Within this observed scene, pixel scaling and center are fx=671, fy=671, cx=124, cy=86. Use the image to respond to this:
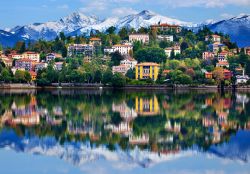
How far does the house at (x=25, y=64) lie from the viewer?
6988 centimetres

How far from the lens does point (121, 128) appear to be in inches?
765

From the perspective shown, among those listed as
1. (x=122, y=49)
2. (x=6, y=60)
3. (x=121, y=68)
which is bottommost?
Result: (x=121, y=68)

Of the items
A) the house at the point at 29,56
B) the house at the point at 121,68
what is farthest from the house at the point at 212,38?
the house at the point at 29,56

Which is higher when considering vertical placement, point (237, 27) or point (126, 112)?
point (237, 27)

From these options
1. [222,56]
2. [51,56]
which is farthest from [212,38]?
[51,56]

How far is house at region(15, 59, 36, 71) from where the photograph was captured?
69.9 meters

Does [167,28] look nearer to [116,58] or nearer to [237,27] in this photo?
[116,58]

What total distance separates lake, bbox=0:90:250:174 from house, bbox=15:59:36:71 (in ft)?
149

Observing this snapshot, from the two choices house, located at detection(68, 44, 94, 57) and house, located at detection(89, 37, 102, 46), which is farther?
house, located at detection(89, 37, 102, 46)

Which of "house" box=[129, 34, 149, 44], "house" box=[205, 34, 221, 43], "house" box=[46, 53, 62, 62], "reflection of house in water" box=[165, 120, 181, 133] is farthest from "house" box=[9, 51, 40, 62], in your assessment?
"reflection of house in water" box=[165, 120, 181, 133]

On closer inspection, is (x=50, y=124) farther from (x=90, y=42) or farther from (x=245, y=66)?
(x=90, y=42)

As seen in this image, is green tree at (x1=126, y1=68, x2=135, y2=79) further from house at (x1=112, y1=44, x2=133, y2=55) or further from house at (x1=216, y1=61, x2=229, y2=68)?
house at (x1=216, y1=61, x2=229, y2=68)

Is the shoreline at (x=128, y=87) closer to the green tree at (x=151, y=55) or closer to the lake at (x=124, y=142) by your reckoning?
the green tree at (x=151, y=55)

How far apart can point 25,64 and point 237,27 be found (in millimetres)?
110219
